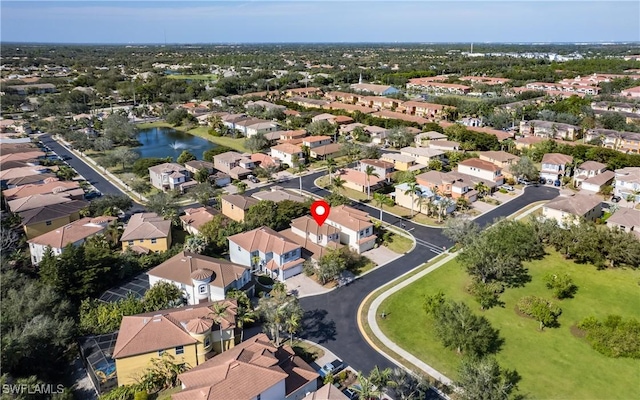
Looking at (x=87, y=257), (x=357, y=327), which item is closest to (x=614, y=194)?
(x=357, y=327)

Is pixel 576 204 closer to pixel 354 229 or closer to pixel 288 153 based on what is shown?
pixel 354 229

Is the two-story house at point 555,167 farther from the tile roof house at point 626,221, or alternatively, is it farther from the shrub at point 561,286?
the shrub at point 561,286

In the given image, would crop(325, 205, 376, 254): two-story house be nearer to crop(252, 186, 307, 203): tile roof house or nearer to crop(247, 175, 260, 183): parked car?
crop(252, 186, 307, 203): tile roof house

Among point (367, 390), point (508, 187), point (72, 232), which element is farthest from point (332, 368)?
point (508, 187)

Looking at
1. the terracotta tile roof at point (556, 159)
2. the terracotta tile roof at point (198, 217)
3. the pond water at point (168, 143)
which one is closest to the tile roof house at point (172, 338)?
the terracotta tile roof at point (198, 217)

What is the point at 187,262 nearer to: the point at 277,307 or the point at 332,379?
the point at 277,307
